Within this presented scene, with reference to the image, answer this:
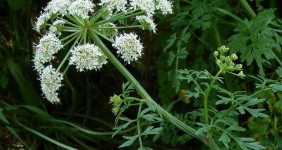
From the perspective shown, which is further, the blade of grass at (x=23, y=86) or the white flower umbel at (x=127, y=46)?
the blade of grass at (x=23, y=86)

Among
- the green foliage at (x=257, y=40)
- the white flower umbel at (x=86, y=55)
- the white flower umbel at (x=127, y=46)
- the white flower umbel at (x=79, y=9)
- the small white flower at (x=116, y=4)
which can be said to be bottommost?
the green foliage at (x=257, y=40)

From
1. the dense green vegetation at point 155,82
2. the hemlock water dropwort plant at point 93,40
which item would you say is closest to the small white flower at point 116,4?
the hemlock water dropwort plant at point 93,40

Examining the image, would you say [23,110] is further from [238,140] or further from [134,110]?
[238,140]

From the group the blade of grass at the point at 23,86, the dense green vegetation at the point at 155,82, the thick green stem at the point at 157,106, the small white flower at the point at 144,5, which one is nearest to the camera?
the thick green stem at the point at 157,106

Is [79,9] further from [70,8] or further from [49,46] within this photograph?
[49,46]

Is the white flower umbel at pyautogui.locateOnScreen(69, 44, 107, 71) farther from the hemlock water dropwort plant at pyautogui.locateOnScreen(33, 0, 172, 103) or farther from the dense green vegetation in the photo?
the dense green vegetation

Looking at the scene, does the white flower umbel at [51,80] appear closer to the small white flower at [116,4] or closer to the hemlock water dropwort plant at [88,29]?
the hemlock water dropwort plant at [88,29]

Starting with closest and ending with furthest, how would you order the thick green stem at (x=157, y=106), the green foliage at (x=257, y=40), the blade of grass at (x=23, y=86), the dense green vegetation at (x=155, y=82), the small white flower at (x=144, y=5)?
the thick green stem at (x=157, y=106)
the small white flower at (x=144, y=5)
the green foliage at (x=257, y=40)
the dense green vegetation at (x=155, y=82)
the blade of grass at (x=23, y=86)

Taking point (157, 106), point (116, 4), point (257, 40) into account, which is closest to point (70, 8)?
point (116, 4)

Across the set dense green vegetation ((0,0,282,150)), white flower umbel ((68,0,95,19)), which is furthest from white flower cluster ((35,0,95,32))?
dense green vegetation ((0,0,282,150))
